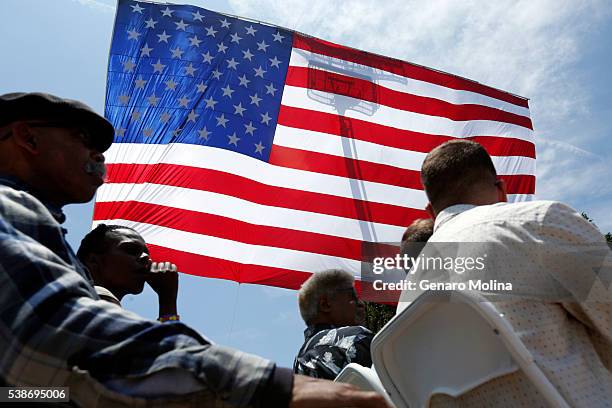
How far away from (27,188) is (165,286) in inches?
67.5

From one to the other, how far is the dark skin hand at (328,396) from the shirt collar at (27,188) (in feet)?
2.73

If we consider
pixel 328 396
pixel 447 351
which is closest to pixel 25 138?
pixel 328 396

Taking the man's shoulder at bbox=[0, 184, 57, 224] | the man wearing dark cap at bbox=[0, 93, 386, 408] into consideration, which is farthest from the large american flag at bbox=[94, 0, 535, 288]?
the man wearing dark cap at bbox=[0, 93, 386, 408]

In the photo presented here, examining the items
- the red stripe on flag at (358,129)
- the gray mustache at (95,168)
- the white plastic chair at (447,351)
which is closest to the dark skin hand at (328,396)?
the white plastic chair at (447,351)

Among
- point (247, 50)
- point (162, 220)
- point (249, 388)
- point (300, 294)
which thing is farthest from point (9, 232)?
point (247, 50)

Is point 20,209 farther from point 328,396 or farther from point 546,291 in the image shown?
point 546,291

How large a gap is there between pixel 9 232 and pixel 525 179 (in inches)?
250

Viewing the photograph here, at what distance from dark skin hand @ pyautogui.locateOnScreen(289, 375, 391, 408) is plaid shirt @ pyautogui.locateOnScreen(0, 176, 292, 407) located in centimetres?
2

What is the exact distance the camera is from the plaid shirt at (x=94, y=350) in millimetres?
855

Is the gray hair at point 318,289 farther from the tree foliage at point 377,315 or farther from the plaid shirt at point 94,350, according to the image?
the tree foliage at point 377,315

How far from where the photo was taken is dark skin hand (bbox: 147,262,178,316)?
295 centimetres

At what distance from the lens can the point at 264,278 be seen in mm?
5133

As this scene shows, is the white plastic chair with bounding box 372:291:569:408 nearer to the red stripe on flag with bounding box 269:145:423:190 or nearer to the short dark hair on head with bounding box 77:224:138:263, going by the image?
the short dark hair on head with bounding box 77:224:138:263

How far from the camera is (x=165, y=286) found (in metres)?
3.00
